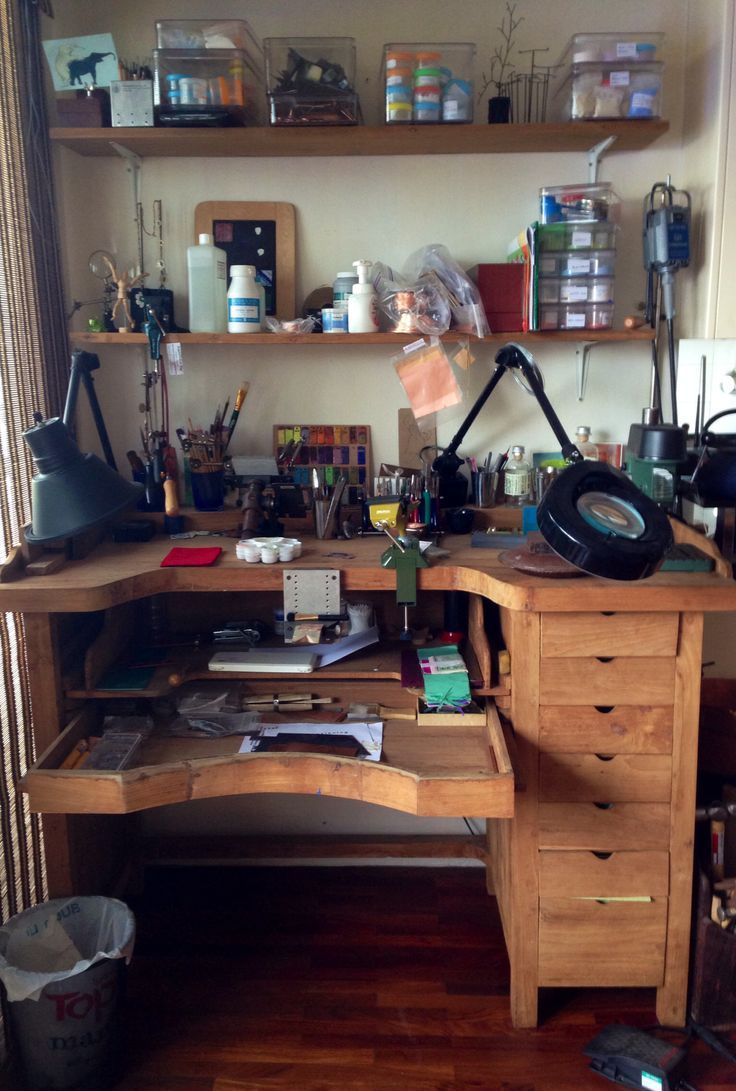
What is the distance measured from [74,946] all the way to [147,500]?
103cm

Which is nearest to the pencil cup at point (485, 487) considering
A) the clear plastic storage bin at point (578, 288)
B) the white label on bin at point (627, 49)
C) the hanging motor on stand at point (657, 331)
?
the hanging motor on stand at point (657, 331)

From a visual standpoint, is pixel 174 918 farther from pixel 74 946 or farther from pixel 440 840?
pixel 440 840

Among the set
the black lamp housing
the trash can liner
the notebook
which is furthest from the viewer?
the notebook

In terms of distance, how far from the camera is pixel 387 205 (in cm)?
226

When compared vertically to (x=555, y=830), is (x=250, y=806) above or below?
below

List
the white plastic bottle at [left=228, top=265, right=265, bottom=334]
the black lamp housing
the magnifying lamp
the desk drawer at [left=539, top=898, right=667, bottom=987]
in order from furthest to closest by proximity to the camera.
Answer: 1. the white plastic bottle at [left=228, top=265, right=265, bottom=334]
2. the desk drawer at [left=539, top=898, right=667, bottom=987]
3. the black lamp housing
4. the magnifying lamp

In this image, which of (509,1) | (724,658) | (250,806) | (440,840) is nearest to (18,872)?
(250,806)

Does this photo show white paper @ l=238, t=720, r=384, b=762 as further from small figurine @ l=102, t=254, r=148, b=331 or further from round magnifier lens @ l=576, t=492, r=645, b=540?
small figurine @ l=102, t=254, r=148, b=331

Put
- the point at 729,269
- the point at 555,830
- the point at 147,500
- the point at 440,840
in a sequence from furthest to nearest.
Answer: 1. the point at 440,840
2. the point at 147,500
3. the point at 729,269
4. the point at 555,830

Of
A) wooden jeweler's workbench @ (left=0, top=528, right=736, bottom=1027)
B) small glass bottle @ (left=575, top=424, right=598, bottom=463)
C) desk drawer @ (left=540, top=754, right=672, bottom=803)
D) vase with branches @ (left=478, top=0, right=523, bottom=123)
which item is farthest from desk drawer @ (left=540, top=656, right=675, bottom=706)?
vase with branches @ (left=478, top=0, right=523, bottom=123)

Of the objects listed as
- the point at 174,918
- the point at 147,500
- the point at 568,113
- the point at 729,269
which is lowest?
the point at 174,918

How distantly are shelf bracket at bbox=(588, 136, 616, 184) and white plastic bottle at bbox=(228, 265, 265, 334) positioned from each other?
871 mm

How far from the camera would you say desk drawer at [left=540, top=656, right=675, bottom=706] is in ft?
5.86

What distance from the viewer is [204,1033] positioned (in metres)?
1.89
